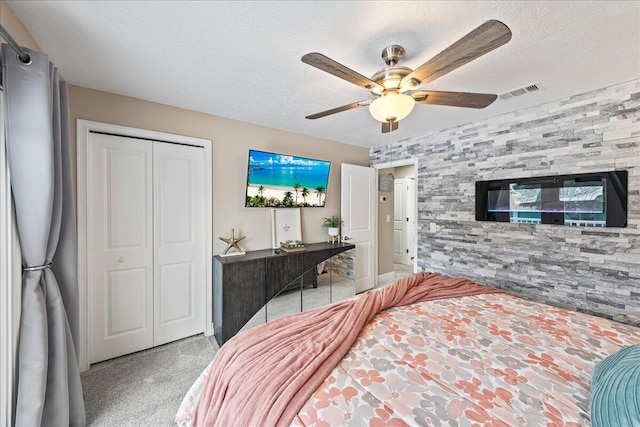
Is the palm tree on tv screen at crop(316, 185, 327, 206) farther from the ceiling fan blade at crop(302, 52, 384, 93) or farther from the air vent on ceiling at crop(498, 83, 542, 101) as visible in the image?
the air vent on ceiling at crop(498, 83, 542, 101)

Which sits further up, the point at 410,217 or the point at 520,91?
the point at 520,91

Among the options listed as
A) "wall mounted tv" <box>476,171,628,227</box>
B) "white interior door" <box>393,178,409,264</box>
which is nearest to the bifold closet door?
"wall mounted tv" <box>476,171,628,227</box>

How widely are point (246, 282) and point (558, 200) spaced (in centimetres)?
303

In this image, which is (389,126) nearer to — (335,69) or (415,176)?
(335,69)

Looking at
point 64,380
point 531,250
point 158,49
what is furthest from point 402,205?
point 64,380

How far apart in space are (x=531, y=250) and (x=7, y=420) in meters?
3.81

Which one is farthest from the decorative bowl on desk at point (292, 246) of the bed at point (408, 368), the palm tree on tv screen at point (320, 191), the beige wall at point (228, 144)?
the bed at point (408, 368)

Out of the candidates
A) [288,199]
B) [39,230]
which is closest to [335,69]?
[39,230]

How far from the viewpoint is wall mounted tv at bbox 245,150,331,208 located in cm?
288

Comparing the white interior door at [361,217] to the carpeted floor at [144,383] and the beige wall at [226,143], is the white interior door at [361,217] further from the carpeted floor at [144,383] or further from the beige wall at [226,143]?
the carpeted floor at [144,383]

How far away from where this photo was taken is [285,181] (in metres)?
3.12

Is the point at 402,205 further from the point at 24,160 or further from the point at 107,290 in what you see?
the point at 24,160

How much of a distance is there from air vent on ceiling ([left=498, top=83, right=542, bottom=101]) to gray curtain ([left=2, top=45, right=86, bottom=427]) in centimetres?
315

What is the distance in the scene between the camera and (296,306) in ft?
9.59
